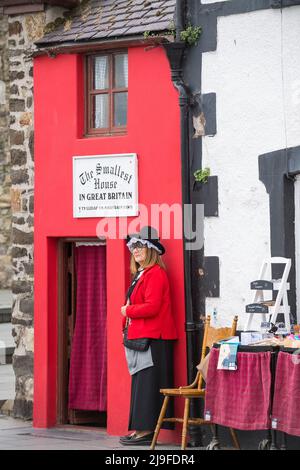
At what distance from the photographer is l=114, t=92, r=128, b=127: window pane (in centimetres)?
1365

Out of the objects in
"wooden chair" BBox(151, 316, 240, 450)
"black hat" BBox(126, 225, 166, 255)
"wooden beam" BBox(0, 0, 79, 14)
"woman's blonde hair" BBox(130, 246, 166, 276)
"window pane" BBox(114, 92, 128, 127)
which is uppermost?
A: "wooden beam" BBox(0, 0, 79, 14)

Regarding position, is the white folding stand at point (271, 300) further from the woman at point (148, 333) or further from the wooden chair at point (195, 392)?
the woman at point (148, 333)

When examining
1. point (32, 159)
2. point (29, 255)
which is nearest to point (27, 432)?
point (29, 255)

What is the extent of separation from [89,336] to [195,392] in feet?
7.42

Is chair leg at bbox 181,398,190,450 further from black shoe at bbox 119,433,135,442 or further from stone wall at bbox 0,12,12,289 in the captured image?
stone wall at bbox 0,12,12,289

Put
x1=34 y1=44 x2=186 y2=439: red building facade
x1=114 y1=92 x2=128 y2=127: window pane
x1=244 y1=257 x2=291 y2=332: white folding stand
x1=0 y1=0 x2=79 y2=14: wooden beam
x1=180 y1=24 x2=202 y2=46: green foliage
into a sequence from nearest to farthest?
x1=244 y1=257 x2=291 y2=332: white folding stand < x1=180 y1=24 x2=202 y2=46: green foliage < x1=34 y1=44 x2=186 y2=439: red building facade < x1=114 y1=92 x2=128 y2=127: window pane < x1=0 y1=0 x2=79 y2=14: wooden beam

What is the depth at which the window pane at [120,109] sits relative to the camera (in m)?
13.6

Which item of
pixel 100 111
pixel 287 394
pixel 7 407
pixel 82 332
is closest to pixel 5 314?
pixel 7 407

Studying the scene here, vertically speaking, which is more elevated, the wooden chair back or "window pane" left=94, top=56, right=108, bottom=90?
"window pane" left=94, top=56, right=108, bottom=90

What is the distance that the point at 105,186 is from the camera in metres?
13.5

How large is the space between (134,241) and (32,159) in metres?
2.22

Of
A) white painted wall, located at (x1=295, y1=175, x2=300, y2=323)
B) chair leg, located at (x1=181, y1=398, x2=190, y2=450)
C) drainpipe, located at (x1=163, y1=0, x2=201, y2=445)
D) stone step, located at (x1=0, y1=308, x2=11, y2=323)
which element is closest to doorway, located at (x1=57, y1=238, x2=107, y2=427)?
drainpipe, located at (x1=163, y1=0, x2=201, y2=445)

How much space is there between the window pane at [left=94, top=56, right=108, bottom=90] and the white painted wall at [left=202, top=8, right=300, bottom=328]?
1462 mm
